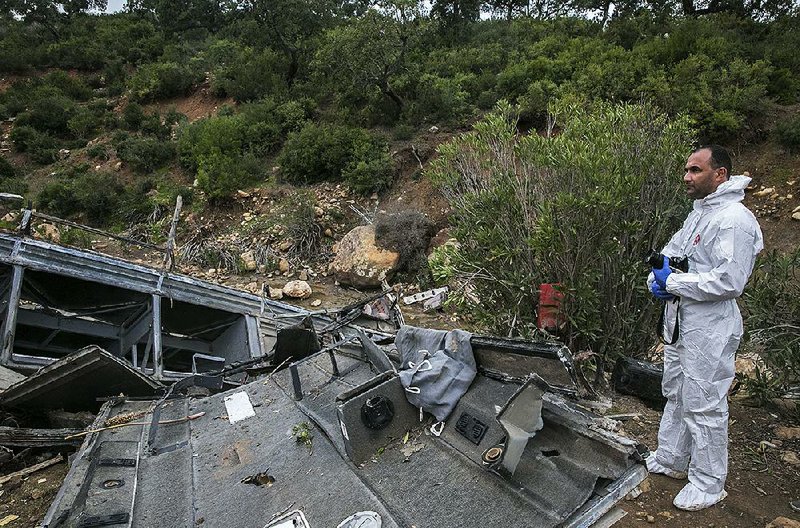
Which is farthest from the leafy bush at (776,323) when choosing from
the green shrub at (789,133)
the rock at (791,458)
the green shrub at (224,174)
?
the green shrub at (224,174)

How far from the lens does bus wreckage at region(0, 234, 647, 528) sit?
2.00 m

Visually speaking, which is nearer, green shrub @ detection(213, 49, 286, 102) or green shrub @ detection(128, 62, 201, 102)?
green shrub @ detection(213, 49, 286, 102)

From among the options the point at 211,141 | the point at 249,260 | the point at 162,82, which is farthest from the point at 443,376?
the point at 162,82

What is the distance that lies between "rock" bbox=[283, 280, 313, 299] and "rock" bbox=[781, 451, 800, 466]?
8.49 m

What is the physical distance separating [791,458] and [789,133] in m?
7.93

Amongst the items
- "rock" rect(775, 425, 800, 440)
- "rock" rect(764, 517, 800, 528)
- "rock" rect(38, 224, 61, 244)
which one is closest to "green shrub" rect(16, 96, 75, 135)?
"rock" rect(38, 224, 61, 244)

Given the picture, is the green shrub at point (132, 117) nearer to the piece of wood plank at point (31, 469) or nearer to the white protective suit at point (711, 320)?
the piece of wood plank at point (31, 469)

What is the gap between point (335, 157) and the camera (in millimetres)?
14008

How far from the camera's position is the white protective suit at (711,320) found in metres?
2.75

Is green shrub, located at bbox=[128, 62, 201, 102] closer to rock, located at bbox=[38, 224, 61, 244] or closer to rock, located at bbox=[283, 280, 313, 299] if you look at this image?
rock, located at bbox=[38, 224, 61, 244]

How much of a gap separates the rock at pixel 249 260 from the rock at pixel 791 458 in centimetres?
1057

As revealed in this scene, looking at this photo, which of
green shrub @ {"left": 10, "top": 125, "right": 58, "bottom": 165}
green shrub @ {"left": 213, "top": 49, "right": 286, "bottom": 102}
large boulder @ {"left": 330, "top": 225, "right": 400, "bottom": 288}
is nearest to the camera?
large boulder @ {"left": 330, "top": 225, "right": 400, "bottom": 288}

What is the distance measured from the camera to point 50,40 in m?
25.3

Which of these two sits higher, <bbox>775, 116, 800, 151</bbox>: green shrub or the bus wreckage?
<bbox>775, 116, 800, 151</bbox>: green shrub
